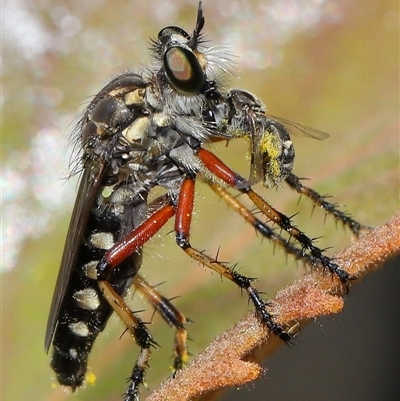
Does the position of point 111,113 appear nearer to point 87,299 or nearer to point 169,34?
point 169,34

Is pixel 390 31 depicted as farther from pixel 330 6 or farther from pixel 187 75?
pixel 187 75

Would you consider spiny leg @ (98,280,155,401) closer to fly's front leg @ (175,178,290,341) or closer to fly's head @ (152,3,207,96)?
fly's front leg @ (175,178,290,341)

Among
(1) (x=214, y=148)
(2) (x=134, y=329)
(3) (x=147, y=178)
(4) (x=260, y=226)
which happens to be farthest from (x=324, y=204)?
(2) (x=134, y=329)

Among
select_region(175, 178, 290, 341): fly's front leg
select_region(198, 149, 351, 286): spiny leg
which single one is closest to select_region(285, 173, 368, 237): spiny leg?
select_region(198, 149, 351, 286): spiny leg

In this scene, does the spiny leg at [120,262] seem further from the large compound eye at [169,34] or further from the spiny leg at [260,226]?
the large compound eye at [169,34]

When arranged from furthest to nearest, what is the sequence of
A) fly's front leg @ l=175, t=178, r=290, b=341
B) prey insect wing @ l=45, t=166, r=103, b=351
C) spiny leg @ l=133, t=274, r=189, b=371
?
1. spiny leg @ l=133, t=274, r=189, b=371
2. prey insect wing @ l=45, t=166, r=103, b=351
3. fly's front leg @ l=175, t=178, r=290, b=341

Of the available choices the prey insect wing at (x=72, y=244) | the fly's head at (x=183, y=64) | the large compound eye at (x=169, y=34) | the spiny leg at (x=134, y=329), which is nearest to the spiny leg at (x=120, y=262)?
the spiny leg at (x=134, y=329)
